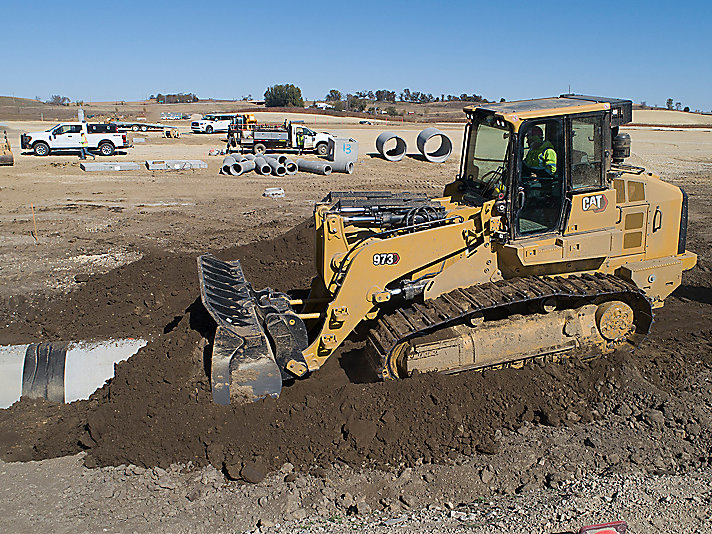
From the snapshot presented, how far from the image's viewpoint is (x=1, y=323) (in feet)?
30.9

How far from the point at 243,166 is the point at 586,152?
63.7ft

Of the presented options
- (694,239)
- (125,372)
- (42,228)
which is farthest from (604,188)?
(42,228)

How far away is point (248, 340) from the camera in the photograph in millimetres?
6434

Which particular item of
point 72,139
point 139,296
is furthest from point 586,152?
point 72,139

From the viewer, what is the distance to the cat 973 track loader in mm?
6645

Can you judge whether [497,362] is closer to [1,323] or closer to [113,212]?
[1,323]

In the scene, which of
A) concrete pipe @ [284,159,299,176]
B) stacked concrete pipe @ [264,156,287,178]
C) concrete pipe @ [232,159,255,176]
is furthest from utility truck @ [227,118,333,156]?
stacked concrete pipe @ [264,156,287,178]

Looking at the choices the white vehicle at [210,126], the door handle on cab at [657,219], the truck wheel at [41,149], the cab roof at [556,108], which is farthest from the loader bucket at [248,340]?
the white vehicle at [210,126]

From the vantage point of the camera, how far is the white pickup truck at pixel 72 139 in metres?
30.3

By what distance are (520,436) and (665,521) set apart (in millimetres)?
1613

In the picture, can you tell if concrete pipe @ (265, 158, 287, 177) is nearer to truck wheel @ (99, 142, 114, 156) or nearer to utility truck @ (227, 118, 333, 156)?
utility truck @ (227, 118, 333, 156)

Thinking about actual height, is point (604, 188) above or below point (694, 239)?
above

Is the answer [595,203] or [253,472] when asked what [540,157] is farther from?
[253,472]

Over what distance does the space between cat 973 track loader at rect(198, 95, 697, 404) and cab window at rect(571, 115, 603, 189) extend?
1 cm
